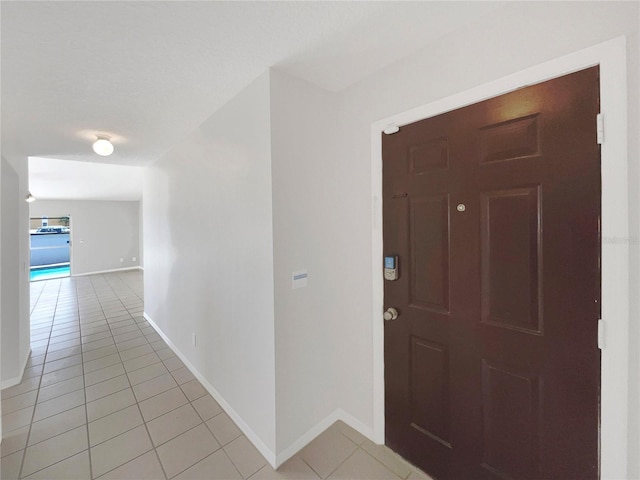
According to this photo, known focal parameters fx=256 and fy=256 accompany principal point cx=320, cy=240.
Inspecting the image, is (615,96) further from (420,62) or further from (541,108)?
(420,62)

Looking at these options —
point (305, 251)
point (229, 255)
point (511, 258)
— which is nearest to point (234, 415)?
point (229, 255)

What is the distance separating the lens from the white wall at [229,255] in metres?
1.59

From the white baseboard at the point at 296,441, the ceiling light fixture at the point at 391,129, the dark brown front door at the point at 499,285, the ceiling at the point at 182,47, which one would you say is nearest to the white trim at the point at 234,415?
the white baseboard at the point at 296,441

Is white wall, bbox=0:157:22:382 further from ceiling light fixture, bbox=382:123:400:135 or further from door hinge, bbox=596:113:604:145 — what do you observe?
door hinge, bbox=596:113:604:145

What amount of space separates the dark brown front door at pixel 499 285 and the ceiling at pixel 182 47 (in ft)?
1.56

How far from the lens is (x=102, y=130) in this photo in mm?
2350

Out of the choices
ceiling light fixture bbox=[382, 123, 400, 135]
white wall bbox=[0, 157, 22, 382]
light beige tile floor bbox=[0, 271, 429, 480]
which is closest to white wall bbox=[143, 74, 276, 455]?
light beige tile floor bbox=[0, 271, 429, 480]

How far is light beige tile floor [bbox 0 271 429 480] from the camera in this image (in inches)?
59.8

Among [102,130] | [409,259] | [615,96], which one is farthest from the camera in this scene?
[102,130]

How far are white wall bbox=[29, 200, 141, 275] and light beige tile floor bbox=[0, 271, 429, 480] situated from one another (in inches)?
258

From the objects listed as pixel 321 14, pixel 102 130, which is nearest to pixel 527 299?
pixel 321 14

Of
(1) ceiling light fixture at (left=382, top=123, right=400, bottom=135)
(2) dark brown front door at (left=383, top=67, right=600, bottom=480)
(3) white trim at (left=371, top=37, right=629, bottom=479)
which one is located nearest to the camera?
(3) white trim at (left=371, top=37, right=629, bottom=479)

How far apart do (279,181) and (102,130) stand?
6.70ft

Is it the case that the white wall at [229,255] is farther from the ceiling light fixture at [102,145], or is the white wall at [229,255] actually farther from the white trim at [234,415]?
the ceiling light fixture at [102,145]
